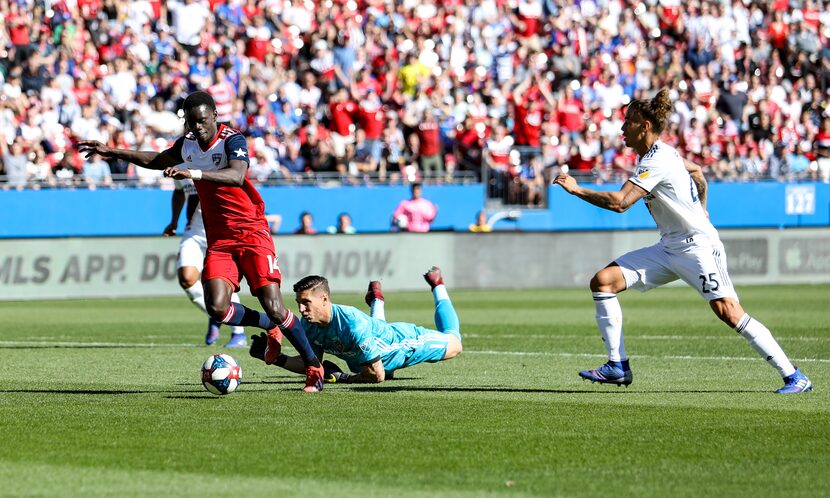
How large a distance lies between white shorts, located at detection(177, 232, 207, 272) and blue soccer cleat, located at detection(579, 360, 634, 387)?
5.95 m

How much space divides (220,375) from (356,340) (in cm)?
106

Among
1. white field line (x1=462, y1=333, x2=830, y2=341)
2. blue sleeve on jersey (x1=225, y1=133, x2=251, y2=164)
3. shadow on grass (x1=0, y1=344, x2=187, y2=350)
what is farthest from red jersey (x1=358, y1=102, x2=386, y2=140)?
blue sleeve on jersey (x1=225, y1=133, x2=251, y2=164)

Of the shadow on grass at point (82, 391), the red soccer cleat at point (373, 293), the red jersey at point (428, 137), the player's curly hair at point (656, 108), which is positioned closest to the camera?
the player's curly hair at point (656, 108)

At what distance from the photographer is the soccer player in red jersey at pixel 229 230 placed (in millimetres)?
11156

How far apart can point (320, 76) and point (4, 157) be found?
7477 mm

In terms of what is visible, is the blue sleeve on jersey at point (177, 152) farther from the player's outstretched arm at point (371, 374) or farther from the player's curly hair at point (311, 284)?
the player's outstretched arm at point (371, 374)

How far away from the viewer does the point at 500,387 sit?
1155 centimetres

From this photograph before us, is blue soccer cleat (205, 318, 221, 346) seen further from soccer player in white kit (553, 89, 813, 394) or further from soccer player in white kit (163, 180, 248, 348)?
soccer player in white kit (553, 89, 813, 394)

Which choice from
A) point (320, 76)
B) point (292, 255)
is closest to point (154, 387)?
point (292, 255)

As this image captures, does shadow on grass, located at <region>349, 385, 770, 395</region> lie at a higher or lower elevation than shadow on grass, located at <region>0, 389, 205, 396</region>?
lower

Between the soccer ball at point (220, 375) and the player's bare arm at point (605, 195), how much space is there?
277 cm

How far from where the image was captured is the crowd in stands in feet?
90.2

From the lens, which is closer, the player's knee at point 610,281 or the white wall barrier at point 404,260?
the player's knee at point 610,281

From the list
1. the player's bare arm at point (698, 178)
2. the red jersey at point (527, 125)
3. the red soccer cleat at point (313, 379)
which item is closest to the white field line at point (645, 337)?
the player's bare arm at point (698, 178)
